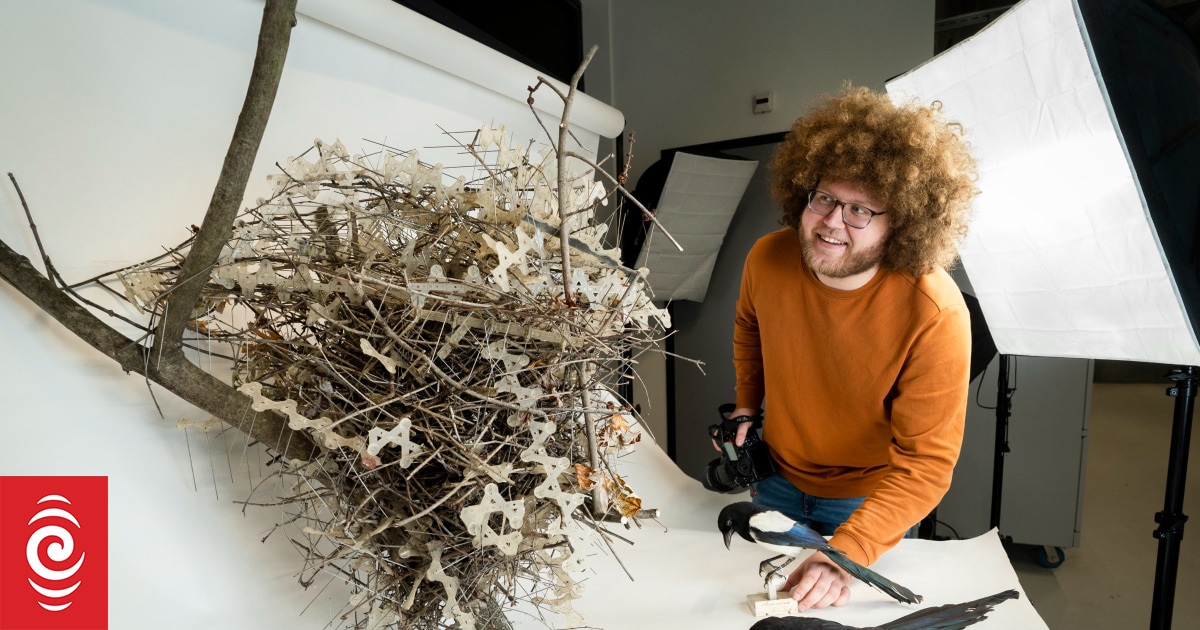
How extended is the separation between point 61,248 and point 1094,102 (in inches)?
43.0

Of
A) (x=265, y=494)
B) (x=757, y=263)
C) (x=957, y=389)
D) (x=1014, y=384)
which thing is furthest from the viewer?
(x=1014, y=384)

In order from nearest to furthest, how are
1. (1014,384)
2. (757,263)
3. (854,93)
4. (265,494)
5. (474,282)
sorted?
(474,282), (265,494), (854,93), (757,263), (1014,384)

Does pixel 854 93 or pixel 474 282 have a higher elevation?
pixel 854 93

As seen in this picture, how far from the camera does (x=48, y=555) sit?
21.4 inches

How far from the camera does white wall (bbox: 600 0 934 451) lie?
2.22 meters

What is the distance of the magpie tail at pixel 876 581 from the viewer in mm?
814

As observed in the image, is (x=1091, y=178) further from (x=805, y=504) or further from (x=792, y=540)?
(x=805, y=504)

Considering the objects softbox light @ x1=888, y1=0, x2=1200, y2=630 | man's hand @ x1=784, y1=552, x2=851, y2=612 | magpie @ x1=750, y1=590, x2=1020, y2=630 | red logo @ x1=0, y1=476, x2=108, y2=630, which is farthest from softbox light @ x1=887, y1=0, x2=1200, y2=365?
red logo @ x1=0, y1=476, x2=108, y2=630

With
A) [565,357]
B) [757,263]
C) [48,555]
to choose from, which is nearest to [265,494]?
[48,555]

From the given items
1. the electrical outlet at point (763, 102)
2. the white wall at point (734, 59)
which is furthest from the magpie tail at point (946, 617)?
the electrical outlet at point (763, 102)

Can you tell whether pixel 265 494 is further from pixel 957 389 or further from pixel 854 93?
pixel 854 93

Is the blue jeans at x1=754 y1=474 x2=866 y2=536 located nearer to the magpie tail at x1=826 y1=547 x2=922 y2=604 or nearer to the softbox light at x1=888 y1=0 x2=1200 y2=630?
the magpie tail at x1=826 y1=547 x2=922 y2=604

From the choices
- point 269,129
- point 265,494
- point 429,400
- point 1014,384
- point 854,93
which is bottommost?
point 1014,384

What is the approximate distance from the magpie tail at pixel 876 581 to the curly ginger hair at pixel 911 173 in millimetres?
529
